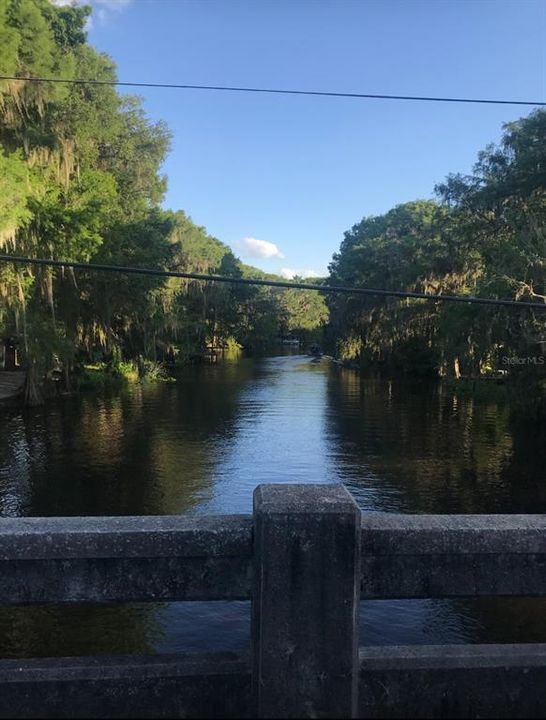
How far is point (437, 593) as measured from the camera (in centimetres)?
283

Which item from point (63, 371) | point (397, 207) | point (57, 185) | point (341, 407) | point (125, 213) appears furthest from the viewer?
point (397, 207)

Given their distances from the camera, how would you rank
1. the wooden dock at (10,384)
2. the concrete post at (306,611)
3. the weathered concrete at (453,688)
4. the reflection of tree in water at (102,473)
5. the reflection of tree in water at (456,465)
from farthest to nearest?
the wooden dock at (10,384), the reflection of tree in water at (456,465), the reflection of tree in water at (102,473), the weathered concrete at (453,688), the concrete post at (306,611)

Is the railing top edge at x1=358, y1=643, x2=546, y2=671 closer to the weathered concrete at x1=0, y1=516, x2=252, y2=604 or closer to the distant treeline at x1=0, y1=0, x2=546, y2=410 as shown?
the weathered concrete at x1=0, y1=516, x2=252, y2=604

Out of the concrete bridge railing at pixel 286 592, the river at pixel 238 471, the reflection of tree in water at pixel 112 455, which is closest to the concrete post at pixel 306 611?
the concrete bridge railing at pixel 286 592

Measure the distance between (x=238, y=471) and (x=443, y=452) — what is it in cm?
672

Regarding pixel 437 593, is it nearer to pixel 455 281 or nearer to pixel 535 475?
pixel 535 475

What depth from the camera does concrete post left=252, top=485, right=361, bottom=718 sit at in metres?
2.62

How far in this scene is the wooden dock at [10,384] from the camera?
2814 cm

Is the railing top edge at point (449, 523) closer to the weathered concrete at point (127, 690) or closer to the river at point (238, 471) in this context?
the weathered concrete at point (127, 690)

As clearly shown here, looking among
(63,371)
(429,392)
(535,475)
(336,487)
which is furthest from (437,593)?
(429,392)

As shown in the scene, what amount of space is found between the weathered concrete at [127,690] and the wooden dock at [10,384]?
27002 mm

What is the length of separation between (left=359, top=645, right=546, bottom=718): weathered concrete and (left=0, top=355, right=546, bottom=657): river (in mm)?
4645

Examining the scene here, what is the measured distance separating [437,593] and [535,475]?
1415cm

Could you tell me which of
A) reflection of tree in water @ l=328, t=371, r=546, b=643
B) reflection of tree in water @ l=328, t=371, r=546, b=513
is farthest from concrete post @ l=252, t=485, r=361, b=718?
reflection of tree in water @ l=328, t=371, r=546, b=513
